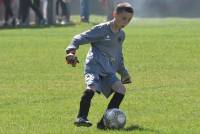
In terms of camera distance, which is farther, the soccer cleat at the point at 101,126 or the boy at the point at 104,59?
the boy at the point at 104,59

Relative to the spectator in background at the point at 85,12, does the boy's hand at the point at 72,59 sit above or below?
below

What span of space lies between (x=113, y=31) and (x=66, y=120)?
3.97 ft

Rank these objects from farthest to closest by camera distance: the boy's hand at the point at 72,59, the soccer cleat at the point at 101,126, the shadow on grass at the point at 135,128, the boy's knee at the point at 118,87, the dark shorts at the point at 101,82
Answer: the boy's knee at the point at 118,87, the dark shorts at the point at 101,82, the soccer cleat at the point at 101,126, the shadow on grass at the point at 135,128, the boy's hand at the point at 72,59

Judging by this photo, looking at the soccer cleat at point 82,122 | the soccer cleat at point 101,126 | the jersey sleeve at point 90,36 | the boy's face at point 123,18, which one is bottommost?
the soccer cleat at point 101,126

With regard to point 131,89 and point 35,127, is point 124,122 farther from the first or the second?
point 131,89

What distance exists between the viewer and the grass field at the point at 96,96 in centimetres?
930

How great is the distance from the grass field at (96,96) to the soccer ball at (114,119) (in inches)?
3.6

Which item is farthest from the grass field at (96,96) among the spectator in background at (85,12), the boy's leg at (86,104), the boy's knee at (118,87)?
the spectator in background at (85,12)

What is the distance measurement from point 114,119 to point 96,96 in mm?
2972

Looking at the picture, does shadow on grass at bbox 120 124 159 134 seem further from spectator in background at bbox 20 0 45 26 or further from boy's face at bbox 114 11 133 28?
spectator in background at bbox 20 0 45 26

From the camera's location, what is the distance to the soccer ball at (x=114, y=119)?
29.2ft

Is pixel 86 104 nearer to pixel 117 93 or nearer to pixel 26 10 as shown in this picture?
pixel 117 93

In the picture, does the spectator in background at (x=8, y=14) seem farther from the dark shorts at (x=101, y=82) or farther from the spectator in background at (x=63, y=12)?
the dark shorts at (x=101, y=82)

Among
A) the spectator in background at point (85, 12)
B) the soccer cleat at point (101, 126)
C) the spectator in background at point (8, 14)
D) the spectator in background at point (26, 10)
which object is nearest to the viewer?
the soccer cleat at point (101, 126)
